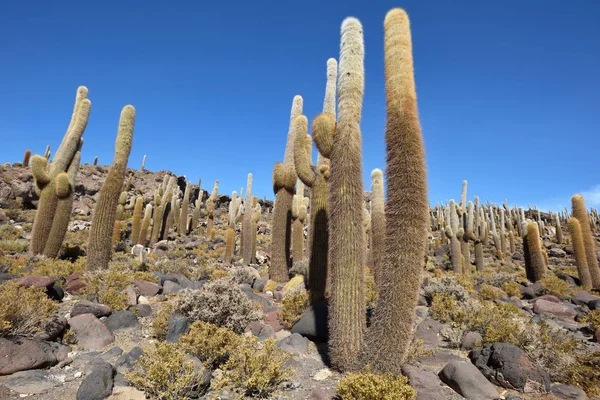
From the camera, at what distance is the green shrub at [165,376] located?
14.8ft

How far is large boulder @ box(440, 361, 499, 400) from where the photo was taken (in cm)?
527

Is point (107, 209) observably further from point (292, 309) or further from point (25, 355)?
point (292, 309)

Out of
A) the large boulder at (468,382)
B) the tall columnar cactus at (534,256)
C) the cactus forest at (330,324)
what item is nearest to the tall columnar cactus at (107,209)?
the cactus forest at (330,324)

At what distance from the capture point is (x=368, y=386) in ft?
14.3

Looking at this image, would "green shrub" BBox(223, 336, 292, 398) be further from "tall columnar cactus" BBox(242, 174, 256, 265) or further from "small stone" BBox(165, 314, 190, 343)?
"tall columnar cactus" BBox(242, 174, 256, 265)

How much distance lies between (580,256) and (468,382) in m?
15.8

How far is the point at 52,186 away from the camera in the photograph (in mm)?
12516

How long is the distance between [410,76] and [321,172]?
4.16m

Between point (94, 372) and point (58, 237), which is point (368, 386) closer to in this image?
point (94, 372)

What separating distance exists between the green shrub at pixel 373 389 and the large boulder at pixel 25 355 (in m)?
4.43

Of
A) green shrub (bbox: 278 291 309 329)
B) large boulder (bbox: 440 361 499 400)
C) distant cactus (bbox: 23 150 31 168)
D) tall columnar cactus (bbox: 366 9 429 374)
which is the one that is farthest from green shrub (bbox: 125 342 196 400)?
distant cactus (bbox: 23 150 31 168)

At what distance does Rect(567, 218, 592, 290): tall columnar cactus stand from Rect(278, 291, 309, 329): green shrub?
15899 mm

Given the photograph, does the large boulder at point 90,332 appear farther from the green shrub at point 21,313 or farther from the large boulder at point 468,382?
the large boulder at point 468,382

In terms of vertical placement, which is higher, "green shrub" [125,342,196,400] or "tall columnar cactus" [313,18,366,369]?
"tall columnar cactus" [313,18,366,369]
